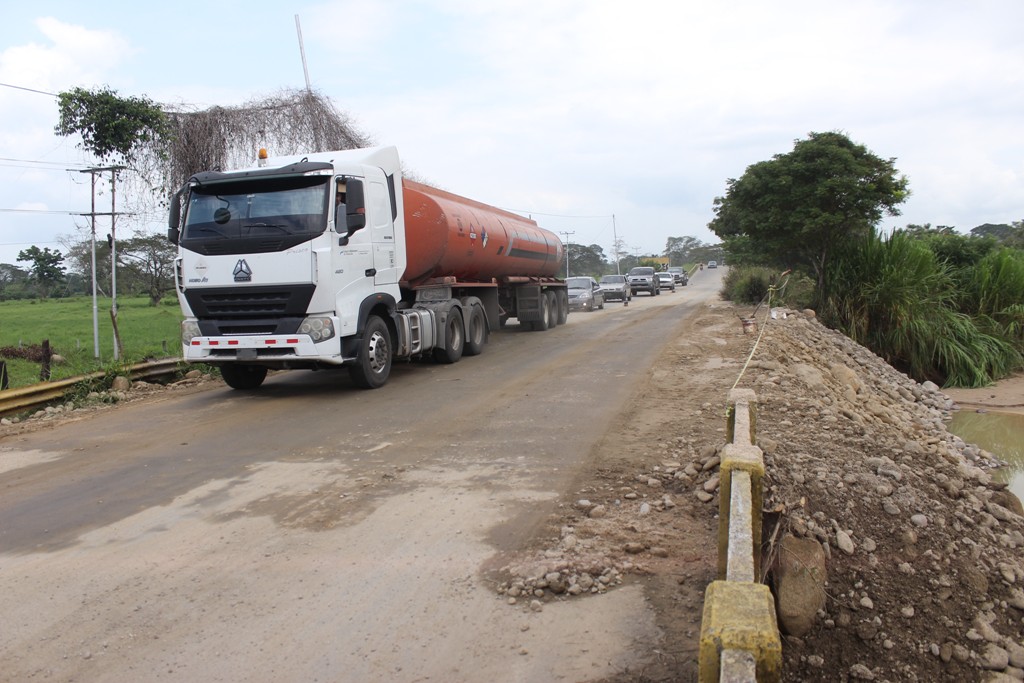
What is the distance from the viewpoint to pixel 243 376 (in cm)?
1170

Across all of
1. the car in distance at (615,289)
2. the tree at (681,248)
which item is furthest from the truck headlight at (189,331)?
the tree at (681,248)

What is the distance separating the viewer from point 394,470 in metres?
6.88

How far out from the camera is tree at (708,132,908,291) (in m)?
21.0

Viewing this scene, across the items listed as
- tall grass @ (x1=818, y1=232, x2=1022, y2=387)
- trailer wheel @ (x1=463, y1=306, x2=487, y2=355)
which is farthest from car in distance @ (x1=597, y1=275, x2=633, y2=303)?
trailer wheel @ (x1=463, y1=306, x2=487, y2=355)

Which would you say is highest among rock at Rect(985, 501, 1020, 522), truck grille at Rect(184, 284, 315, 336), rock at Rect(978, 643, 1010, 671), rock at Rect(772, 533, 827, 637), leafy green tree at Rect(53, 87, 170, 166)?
leafy green tree at Rect(53, 87, 170, 166)

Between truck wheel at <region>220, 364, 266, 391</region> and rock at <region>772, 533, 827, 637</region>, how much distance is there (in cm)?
893

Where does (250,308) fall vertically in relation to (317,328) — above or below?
above

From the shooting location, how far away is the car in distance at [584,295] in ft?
106

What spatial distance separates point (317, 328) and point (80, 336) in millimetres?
19834

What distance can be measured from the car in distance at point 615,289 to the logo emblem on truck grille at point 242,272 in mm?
29901

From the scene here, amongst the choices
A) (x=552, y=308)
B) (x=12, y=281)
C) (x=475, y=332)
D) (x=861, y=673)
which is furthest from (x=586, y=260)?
(x=861, y=673)

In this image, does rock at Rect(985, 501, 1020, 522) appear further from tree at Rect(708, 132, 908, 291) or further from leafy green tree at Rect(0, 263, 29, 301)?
leafy green tree at Rect(0, 263, 29, 301)

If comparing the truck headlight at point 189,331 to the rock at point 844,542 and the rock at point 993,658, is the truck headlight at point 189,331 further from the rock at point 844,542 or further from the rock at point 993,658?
the rock at point 993,658

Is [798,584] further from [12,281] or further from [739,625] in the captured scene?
[12,281]
